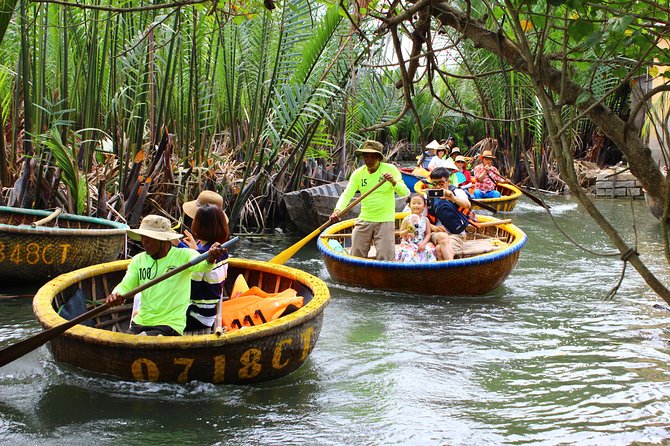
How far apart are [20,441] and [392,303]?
13.6 feet

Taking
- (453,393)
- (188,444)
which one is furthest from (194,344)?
(453,393)

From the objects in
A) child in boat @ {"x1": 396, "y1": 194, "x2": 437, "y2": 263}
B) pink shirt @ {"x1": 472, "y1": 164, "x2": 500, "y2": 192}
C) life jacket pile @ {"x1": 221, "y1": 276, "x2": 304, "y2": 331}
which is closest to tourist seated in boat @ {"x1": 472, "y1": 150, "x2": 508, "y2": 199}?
pink shirt @ {"x1": 472, "y1": 164, "x2": 500, "y2": 192}

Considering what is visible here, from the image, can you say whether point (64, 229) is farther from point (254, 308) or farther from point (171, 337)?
point (171, 337)

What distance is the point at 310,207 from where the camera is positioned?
34.3ft

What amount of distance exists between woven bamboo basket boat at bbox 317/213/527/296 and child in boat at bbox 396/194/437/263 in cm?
37

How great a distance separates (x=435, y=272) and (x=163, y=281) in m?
3.47

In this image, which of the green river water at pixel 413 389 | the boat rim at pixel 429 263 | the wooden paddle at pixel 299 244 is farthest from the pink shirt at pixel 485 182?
the wooden paddle at pixel 299 244

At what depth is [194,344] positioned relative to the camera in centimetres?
439

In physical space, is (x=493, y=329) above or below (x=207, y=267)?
below

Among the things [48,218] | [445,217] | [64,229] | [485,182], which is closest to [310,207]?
[445,217]

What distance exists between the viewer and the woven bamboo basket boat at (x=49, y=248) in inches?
271

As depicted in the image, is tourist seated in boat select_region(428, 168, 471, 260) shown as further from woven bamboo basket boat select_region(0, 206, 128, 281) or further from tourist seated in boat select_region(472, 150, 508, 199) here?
tourist seated in boat select_region(472, 150, 508, 199)

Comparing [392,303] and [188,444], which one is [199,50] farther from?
[188,444]

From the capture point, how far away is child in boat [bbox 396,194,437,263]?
809 centimetres
